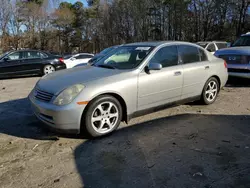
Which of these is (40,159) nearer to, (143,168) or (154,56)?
(143,168)

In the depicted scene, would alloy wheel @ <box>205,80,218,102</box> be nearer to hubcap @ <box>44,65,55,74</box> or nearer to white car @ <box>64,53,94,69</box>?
hubcap @ <box>44,65,55,74</box>

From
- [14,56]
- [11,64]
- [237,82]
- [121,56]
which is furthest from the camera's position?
[14,56]

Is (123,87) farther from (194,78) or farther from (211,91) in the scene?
(211,91)

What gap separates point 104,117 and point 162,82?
1.31 m

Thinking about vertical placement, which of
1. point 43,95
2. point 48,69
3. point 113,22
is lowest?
point 48,69

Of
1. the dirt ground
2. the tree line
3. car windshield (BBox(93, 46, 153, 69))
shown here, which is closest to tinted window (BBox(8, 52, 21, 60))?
the dirt ground

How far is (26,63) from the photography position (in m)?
11.1

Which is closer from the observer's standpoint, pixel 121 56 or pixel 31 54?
pixel 121 56

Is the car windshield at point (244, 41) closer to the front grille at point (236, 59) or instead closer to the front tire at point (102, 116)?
the front grille at point (236, 59)

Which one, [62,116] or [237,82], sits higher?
[62,116]

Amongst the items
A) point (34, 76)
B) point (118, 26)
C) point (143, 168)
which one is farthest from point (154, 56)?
point (118, 26)

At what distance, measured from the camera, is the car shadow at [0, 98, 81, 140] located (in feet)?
13.2

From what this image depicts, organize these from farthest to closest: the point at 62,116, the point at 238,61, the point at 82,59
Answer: the point at 82,59 < the point at 238,61 < the point at 62,116

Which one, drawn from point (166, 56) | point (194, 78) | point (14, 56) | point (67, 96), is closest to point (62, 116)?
point (67, 96)
